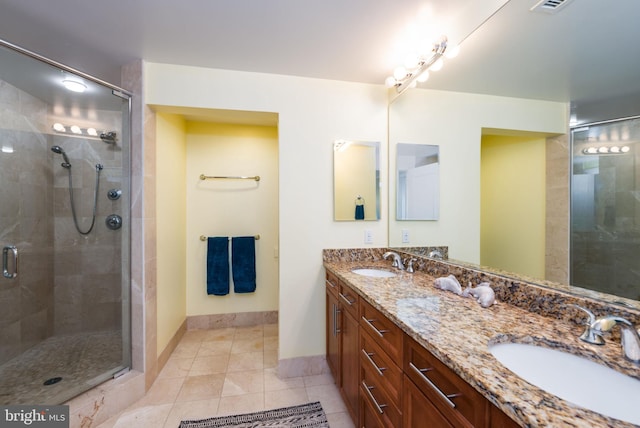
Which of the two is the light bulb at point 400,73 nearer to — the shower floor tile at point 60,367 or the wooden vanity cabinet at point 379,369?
the wooden vanity cabinet at point 379,369

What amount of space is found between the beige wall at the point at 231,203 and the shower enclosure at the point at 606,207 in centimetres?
239

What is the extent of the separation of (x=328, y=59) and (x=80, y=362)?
9.05 feet

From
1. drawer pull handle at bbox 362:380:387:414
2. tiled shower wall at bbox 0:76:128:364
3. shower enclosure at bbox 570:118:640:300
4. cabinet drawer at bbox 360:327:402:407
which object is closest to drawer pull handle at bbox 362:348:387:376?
cabinet drawer at bbox 360:327:402:407

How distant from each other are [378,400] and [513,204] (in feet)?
3.58

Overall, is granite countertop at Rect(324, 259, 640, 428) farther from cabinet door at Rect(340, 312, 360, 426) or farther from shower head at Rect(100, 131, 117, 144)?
shower head at Rect(100, 131, 117, 144)

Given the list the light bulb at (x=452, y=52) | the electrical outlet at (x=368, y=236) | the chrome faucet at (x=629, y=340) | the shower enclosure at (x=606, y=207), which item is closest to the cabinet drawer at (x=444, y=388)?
the chrome faucet at (x=629, y=340)

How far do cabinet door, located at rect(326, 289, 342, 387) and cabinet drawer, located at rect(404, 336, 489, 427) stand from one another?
2.77ft

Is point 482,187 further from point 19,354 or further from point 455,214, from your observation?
point 19,354

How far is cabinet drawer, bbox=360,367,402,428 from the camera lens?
93 centimetres

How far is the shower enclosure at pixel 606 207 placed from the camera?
750mm

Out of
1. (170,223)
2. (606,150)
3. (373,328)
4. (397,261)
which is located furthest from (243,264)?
(606,150)

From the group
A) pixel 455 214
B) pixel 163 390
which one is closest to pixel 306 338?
pixel 163 390

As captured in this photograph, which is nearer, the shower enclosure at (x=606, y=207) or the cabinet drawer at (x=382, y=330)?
the shower enclosure at (x=606, y=207)

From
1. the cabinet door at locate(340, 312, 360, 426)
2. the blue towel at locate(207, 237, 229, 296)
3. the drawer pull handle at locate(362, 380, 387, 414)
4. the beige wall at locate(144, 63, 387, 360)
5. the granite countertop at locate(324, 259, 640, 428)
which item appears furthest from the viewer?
the blue towel at locate(207, 237, 229, 296)
